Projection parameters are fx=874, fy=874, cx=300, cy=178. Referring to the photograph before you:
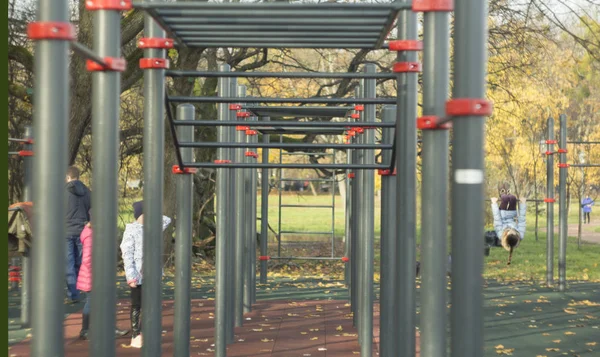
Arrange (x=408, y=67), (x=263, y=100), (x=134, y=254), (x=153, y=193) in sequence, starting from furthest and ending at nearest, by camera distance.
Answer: (x=134, y=254), (x=263, y=100), (x=408, y=67), (x=153, y=193)

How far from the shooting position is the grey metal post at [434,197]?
3.15m

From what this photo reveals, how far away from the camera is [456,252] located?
2.59 metres

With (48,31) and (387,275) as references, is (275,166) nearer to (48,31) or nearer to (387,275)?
(387,275)

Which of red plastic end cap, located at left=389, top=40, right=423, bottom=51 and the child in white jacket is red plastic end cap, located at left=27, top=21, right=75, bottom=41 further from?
the child in white jacket

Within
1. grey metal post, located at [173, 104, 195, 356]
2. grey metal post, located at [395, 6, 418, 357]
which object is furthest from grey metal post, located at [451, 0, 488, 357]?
grey metal post, located at [173, 104, 195, 356]

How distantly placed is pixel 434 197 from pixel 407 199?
1.14 metres

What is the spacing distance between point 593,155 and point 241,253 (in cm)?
1666

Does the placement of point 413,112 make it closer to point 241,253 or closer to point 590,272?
point 241,253

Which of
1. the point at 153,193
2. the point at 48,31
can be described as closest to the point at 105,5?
the point at 48,31

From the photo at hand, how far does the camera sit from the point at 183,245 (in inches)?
215

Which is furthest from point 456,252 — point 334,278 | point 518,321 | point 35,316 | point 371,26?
point 334,278

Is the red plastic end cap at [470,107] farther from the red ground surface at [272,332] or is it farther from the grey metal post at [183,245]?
the red ground surface at [272,332]

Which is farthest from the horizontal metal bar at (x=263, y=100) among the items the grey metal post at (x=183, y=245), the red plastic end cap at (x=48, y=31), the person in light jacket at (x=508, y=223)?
the person in light jacket at (x=508, y=223)

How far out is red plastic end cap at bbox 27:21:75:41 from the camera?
263 centimetres
